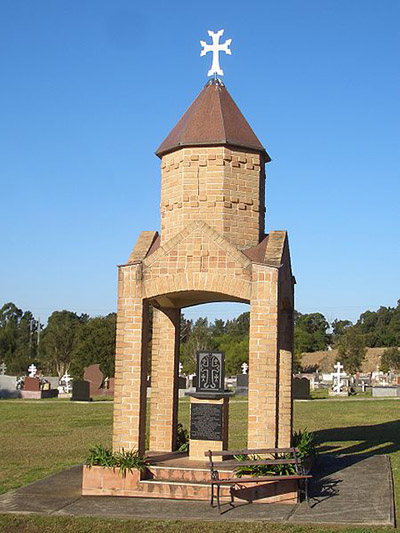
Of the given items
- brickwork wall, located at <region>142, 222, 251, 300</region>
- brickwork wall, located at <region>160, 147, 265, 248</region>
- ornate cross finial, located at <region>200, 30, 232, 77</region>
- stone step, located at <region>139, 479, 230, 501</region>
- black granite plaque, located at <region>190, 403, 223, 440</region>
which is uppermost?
ornate cross finial, located at <region>200, 30, 232, 77</region>

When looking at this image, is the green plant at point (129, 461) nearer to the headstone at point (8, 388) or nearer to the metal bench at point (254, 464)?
the metal bench at point (254, 464)

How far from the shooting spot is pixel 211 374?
1240 cm

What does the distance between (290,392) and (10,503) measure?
219 inches

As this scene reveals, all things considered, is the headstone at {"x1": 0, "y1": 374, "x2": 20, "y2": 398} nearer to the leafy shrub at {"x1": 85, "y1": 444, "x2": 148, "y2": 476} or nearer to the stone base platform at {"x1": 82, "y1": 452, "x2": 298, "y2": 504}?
the leafy shrub at {"x1": 85, "y1": 444, "x2": 148, "y2": 476}

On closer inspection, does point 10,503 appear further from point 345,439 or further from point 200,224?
point 345,439

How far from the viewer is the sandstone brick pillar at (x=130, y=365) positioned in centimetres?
1142

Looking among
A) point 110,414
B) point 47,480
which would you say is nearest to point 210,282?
point 47,480

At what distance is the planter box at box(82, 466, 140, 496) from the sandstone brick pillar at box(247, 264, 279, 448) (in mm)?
1962

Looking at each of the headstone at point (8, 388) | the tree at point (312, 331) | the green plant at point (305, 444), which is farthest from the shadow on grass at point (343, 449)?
the tree at point (312, 331)

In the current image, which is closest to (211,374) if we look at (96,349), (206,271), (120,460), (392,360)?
(206,271)

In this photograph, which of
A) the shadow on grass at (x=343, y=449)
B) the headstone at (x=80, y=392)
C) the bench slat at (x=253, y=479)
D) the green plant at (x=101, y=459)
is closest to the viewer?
the bench slat at (x=253, y=479)

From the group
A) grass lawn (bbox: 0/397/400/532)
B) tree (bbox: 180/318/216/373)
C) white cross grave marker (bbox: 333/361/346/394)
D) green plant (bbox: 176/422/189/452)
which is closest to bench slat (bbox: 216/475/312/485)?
grass lawn (bbox: 0/397/400/532)

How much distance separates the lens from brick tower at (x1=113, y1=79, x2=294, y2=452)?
36.6 feet

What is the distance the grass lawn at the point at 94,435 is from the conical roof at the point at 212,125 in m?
6.58
